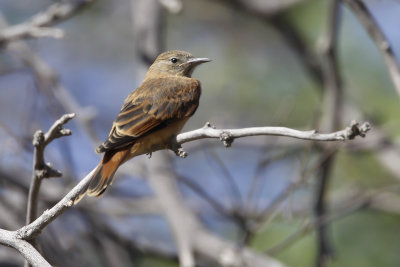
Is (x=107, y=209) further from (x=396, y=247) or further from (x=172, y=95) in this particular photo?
(x=396, y=247)

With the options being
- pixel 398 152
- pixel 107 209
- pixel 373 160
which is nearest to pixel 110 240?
pixel 107 209

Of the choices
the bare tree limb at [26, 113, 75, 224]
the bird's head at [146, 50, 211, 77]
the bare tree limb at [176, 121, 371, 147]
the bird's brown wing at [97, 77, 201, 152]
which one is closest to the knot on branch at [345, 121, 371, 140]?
the bare tree limb at [176, 121, 371, 147]

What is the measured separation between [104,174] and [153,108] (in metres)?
1.03

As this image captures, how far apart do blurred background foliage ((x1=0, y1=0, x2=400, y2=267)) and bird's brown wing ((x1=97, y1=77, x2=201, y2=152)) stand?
60cm

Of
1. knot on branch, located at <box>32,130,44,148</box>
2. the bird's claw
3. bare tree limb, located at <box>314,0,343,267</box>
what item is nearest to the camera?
knot on branch, located at <box>32,130,44,148</box>

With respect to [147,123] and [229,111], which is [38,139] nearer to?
[147,123]

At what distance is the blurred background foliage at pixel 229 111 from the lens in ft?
19.3

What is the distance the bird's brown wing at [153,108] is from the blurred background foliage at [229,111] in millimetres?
599

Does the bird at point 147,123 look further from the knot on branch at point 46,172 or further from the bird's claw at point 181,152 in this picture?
the knot on branch at point 46,172

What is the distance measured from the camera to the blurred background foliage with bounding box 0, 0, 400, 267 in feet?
19.3

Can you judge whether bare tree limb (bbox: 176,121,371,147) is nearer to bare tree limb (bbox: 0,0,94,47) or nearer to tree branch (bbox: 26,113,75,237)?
tree branch (bbox: 26,113,75,237)

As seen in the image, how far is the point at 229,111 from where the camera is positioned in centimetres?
957

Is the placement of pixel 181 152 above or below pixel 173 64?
below

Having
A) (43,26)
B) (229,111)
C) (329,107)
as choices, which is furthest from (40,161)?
(229,111)
